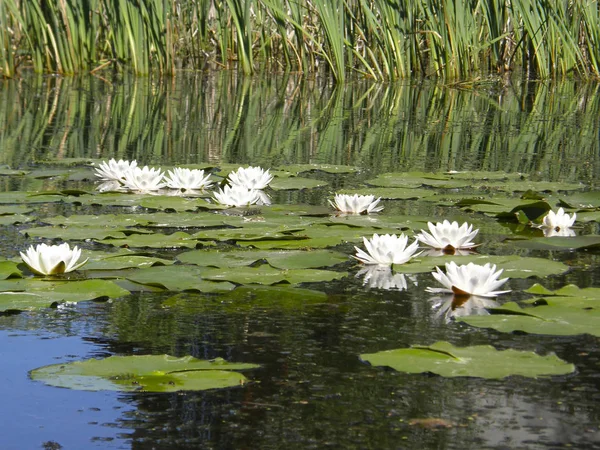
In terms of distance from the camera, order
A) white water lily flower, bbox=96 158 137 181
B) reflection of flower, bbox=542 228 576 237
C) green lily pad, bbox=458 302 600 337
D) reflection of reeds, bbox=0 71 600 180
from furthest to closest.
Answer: reflection of reeds, bbox=0 71 600 180 → white water lily flower, bbox=96 158 137 181 → reflection of flower, bbox=542 228 576 237 → green lily pad, bbox=458 302 600 337

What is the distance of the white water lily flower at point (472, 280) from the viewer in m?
2.25

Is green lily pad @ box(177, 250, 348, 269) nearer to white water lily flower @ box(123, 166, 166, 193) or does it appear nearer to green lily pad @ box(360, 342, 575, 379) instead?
green lily pad @ box(360, 342, 575, 379)

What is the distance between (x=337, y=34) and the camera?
345 inches

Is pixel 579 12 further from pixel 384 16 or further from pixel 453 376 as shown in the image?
pixel 453 376

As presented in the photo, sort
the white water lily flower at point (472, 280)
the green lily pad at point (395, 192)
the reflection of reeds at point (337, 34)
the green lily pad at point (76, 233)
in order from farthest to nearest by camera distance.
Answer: the reflection of reeds at point (337, 34)
the green lily pad at point (395, 192)
the green lily pad at point (76, 233)
the white water lily flower at point (472, 280)

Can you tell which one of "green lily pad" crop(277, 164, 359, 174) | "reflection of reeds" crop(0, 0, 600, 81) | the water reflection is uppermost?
"reflection of reeds" crop(0, 0, 600, 81)

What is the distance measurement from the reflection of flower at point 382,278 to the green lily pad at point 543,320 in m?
0.34

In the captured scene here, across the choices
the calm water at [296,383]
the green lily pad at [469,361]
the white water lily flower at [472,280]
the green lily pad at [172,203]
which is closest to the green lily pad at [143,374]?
the calm water at [296,383]

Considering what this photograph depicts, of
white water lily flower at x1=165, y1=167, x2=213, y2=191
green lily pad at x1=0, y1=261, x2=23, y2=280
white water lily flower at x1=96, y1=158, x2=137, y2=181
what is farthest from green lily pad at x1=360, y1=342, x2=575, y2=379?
white water lily flower at x1=96, y1=158, x2=137, y2=181

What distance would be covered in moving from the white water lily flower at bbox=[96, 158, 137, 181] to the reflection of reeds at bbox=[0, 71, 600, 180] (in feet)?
2.44

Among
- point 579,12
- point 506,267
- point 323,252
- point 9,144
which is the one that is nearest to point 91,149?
point 9,144

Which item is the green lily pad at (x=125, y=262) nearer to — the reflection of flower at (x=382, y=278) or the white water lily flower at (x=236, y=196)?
the reflection of flower at (x=382, y=278)

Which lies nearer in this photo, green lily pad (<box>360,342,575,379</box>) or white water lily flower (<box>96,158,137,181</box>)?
green lily pad (<box>360,342,575,379</box>)

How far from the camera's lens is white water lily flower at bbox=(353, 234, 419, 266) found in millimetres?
2568
